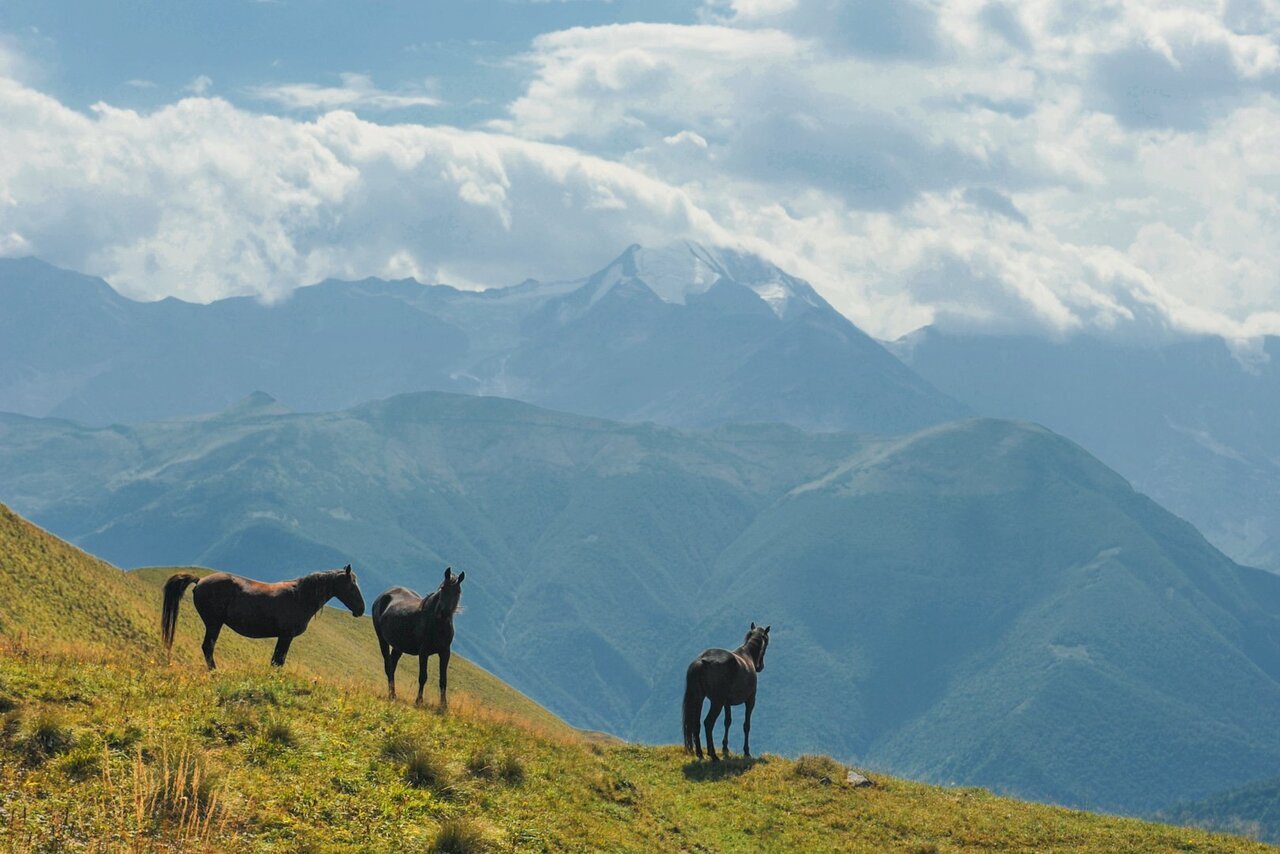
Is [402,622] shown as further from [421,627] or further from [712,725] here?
[712,725]

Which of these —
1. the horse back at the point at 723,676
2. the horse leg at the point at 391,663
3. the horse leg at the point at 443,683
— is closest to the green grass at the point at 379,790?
the horse leg at the point at 443,683

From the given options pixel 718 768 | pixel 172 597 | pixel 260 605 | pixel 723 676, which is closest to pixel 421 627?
pixel 260 605

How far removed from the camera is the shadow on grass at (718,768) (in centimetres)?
3494

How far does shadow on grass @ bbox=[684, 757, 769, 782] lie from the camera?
3494 centimetres

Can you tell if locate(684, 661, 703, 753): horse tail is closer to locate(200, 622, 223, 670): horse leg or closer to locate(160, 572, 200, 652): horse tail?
locate(200, 622, 223, 670): horse leg

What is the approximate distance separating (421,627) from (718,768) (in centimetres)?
1058

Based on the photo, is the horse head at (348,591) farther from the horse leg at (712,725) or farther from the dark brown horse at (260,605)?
the horse leg at (712,725)

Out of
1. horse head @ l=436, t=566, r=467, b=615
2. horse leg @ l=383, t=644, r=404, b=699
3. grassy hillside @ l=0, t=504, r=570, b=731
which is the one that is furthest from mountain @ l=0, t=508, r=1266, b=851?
grassy hillside @ l=0, t=504, r=570, b=731

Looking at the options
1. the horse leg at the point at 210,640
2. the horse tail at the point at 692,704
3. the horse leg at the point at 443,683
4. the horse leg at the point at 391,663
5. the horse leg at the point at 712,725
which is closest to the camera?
the horse leg at the point at 443,683

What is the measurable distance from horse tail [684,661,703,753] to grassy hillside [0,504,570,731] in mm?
4888

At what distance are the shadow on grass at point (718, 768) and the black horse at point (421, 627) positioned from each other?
327 inches

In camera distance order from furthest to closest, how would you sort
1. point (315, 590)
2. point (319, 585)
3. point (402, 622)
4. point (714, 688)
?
1. point (714, 688)
2. point (402, 622)
3. point (319, 585)
4. point (315, 590)

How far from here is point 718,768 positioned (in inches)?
1421

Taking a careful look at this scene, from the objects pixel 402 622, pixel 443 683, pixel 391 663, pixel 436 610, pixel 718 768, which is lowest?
pixel 718 768
